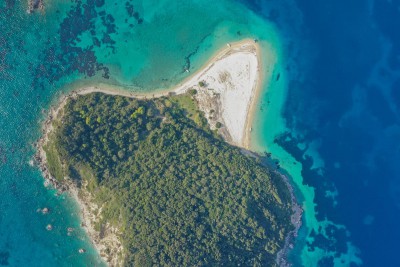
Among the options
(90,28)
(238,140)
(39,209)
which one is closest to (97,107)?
(90,28)

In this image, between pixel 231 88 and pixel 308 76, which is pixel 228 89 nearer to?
pixel 231 88

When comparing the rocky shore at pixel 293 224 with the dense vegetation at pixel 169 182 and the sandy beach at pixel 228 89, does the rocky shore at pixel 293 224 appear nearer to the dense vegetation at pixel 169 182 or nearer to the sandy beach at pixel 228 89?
the dense vegetation at pixel 169 182

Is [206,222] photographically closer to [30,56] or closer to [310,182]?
[310,182]

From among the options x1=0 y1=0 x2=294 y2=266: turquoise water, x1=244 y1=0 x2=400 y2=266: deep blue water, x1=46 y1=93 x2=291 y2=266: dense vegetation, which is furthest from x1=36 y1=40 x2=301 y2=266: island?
x1=244 y1=0 x2=400 y2=266: deep blue water

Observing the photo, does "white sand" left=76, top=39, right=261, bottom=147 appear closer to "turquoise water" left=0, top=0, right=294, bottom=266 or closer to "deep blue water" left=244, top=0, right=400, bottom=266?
"turquoise water" left=0, top=0, right=294, bottom=266

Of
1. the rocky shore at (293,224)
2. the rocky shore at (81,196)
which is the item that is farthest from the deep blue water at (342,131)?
the rocky shore at (81,196)
